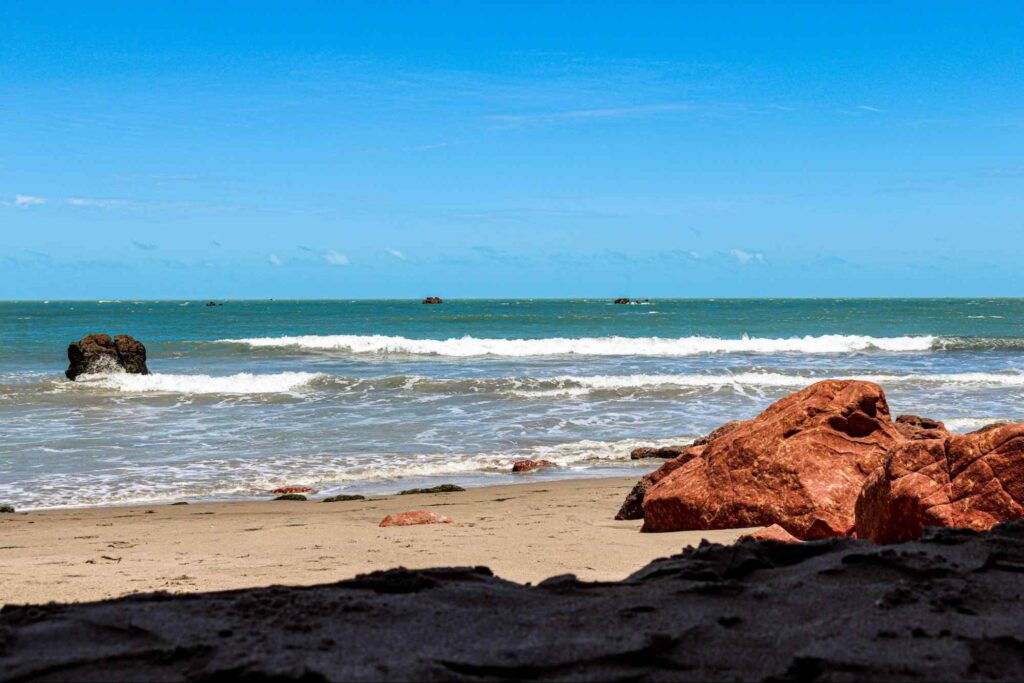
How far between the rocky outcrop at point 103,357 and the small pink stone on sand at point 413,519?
55.9 ft

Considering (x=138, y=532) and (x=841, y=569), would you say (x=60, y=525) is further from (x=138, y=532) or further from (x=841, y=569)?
(x=841, y=569)

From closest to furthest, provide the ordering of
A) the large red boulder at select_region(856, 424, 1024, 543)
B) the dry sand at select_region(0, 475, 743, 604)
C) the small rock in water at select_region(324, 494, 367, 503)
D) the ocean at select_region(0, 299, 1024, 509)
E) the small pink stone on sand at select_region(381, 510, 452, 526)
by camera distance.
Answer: the large red boulder at select_region(856, 424, 1024, 543), the dry sand at select_region(0, 475, 743, 604), the small pink stone on sand at select_region(381, 510, 452, 526), the small rock in water at select_region(324, 494, 367, 503), the ocean at select_region(0, 299, 1024, 509)

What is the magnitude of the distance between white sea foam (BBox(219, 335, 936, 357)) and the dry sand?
2369 cm

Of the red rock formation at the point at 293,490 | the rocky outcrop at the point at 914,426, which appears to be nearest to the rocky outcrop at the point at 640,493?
Result: the rocky outcrop at the point at 914,426

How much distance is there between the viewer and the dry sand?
496 cm

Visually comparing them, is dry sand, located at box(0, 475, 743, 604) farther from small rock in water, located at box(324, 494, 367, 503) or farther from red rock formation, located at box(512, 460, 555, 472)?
red rock formation, located at box(512, 460, 555, 472)

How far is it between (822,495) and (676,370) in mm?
18435

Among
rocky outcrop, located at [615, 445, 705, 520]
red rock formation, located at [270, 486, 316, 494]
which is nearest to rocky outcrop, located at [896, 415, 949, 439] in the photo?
rocky outcrop, located at [615, 445, 705, 520]

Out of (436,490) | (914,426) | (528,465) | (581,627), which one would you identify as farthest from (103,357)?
(581,627)

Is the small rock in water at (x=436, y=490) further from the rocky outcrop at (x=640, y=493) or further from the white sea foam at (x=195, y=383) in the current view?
the white sea foam at (x=195, y=383)

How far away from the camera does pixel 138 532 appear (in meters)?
6.96

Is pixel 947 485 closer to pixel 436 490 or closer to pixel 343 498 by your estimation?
pixel 436 490

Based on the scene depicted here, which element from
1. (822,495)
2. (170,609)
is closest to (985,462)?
(822,495)

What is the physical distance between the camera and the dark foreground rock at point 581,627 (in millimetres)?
2264
